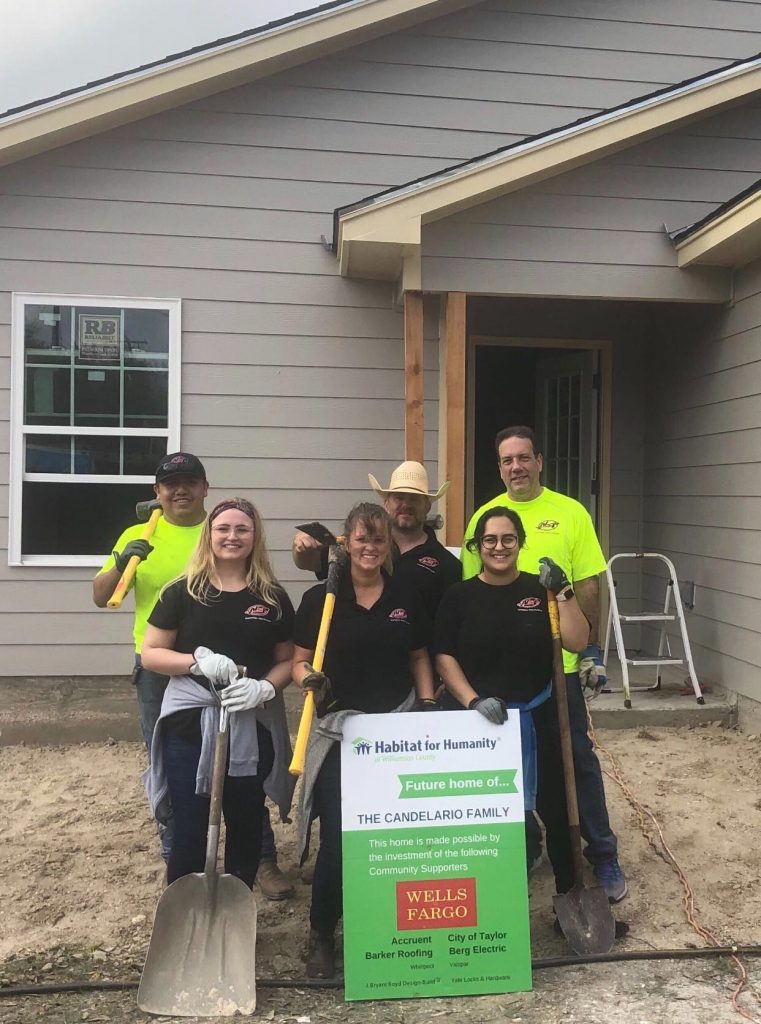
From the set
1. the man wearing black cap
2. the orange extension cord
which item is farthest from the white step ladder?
the man wearing black cap

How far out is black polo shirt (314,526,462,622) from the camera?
9.78ft

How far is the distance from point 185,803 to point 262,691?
0.47 meters

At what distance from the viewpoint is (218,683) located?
8.71ft

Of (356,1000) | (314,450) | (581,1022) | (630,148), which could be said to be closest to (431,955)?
(356,1000)

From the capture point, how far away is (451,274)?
4875 mm

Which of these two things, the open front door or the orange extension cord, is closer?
the orange extension cord

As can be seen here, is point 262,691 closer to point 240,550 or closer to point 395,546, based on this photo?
point 240,550

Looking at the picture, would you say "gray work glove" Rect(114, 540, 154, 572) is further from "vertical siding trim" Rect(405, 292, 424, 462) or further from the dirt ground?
"vertical siding trim" Rect(405, 292, 424, 462)

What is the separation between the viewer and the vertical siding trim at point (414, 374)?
4.80 m

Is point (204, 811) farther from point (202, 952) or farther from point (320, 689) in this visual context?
point (320, 689)

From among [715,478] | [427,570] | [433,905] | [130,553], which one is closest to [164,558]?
[130,553]

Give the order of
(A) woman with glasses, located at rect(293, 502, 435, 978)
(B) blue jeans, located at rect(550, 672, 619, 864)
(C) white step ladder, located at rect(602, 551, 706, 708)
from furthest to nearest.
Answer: (C) white step ladder, located at rect(602, 551, 706, 708) → (B) blue jeans, located at rect(550, 672, 619, 864) → (A) woman with glasses, located at rect(293, 502, 435, 978)

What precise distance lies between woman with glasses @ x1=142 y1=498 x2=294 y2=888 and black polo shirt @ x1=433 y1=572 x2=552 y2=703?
1.94 feet

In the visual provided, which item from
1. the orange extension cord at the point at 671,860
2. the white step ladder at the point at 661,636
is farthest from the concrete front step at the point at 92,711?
the orange extension cord at the point at 671,860
